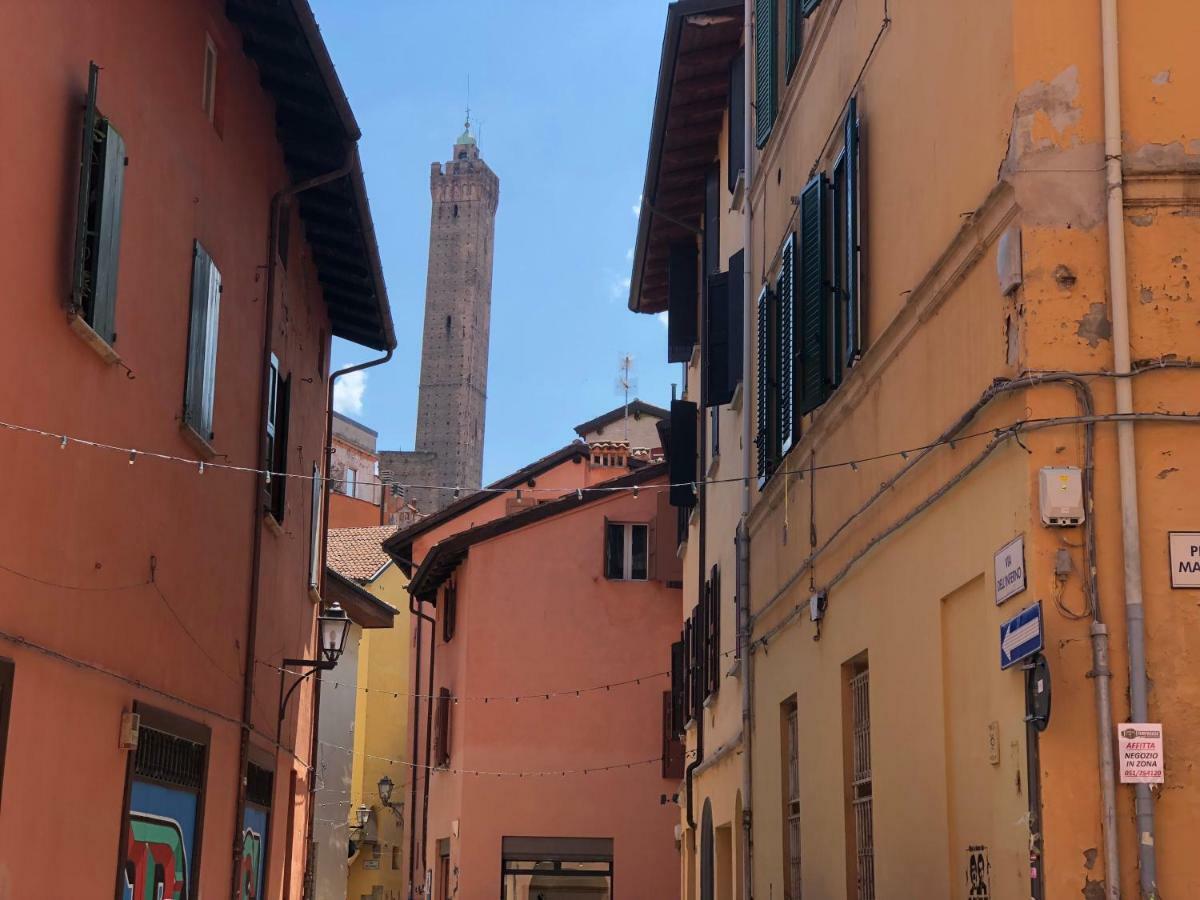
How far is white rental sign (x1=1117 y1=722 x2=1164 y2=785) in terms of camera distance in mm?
5949

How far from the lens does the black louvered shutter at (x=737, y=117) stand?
1552 cm

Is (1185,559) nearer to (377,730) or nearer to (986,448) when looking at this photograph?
(986,448)

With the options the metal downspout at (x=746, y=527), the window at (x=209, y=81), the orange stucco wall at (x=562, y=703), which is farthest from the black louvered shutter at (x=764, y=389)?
the orange stucco wall at (x=562, y=703)

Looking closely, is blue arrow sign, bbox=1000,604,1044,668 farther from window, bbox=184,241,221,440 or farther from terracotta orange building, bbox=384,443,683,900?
terracotta orange building, bbox=384,443,683,900

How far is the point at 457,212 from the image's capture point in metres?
111

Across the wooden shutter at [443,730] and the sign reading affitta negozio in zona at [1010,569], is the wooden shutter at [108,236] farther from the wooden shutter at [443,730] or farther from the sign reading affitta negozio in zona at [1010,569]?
the wooden shutter at [443,730]

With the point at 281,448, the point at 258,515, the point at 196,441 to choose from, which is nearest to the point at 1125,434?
the point at 196,441

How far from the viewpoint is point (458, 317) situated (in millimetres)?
109438

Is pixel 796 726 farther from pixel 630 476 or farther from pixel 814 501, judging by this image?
pixel 630 476

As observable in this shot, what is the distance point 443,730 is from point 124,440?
21.5 m

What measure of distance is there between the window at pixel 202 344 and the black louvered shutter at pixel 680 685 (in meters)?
9.51

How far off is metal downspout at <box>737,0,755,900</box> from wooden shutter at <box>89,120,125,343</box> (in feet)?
19.7

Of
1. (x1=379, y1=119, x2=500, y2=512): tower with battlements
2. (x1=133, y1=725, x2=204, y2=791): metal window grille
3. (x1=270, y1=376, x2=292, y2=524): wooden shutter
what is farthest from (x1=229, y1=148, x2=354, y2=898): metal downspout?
(x1=379, y1=119, x2=500, y2=512): tower with battlements

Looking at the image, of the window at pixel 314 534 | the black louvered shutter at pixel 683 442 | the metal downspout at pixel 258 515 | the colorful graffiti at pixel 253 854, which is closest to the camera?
the metal downspout at pixel 258 515
